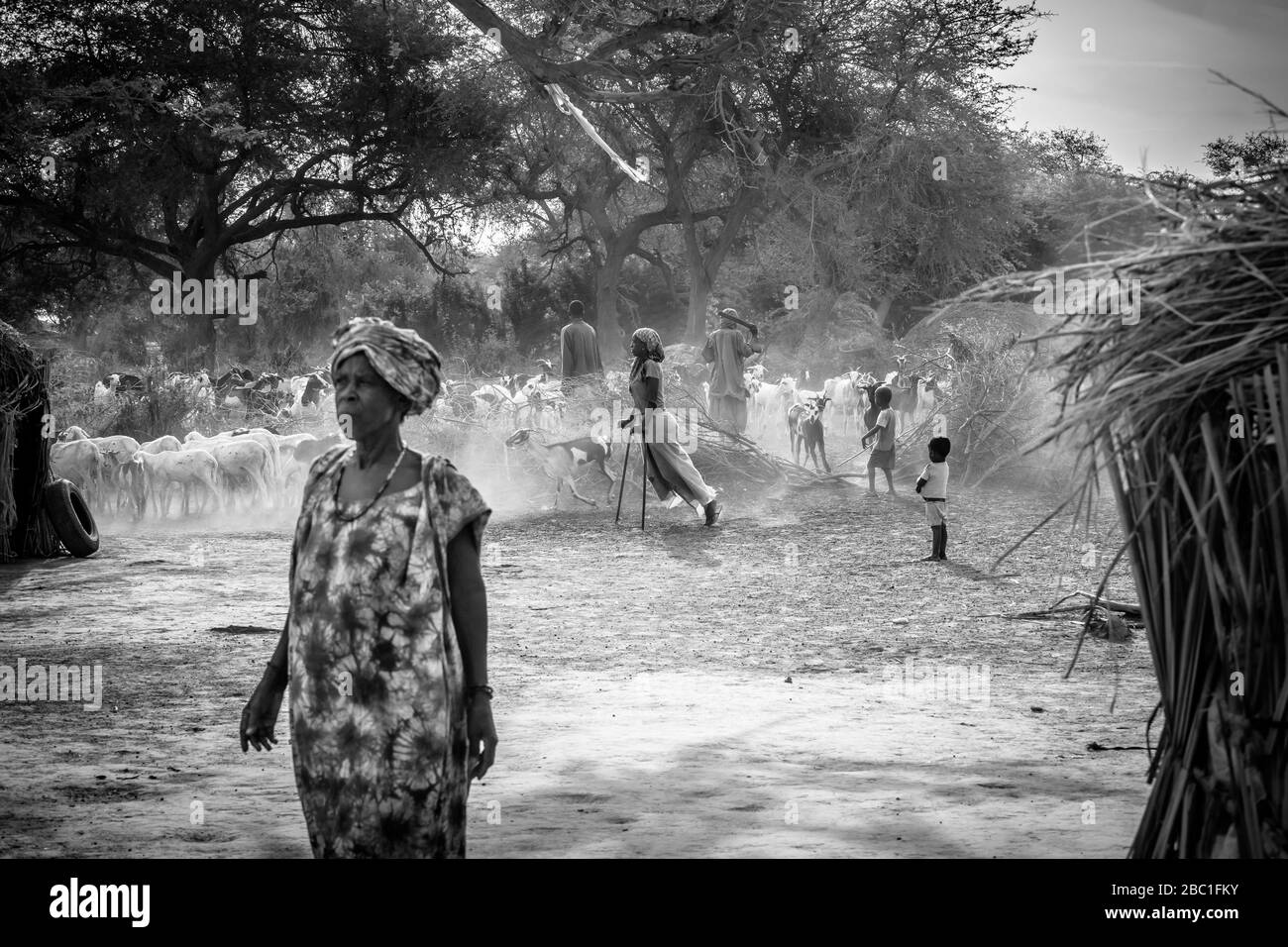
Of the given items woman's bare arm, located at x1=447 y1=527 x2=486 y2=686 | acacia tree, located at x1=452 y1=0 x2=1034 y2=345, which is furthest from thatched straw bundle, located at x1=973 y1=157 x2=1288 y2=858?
acacia tree, located at x1=452 y1=0 x2=1034 y2=345

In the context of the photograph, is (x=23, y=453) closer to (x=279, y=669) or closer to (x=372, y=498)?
(x=279, y=669)

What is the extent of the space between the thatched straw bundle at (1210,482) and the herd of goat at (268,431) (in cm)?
1231

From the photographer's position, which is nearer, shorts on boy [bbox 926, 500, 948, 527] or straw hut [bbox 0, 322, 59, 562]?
shorts on boy [bbox 926, 500, 948, 527]

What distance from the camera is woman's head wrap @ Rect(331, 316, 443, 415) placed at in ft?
11.1

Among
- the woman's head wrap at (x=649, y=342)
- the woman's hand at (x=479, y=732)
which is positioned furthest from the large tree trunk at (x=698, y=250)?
the woman's hand at (x=479, y=732)

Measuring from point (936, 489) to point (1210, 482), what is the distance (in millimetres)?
8285

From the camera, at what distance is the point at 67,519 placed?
11.7 metres

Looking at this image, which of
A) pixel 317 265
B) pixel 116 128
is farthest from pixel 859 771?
pixel 317 265

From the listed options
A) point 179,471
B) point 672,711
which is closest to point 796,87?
→ point 179,471

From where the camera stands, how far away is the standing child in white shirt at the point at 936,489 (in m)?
11.1

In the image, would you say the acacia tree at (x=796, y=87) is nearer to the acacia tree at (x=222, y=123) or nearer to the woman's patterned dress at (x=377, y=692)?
the acacia tree at (x=222, y=123)

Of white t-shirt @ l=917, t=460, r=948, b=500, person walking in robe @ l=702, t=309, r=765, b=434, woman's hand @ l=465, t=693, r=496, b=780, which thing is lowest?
woman's hand @ l=465, t=693, r=496, b=780

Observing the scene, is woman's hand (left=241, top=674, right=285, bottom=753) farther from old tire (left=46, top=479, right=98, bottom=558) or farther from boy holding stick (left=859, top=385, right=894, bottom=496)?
boy holding stick (left=859, top=385, right=894, bottom=496)

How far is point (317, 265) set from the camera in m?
36.8
